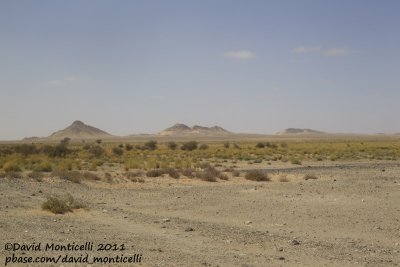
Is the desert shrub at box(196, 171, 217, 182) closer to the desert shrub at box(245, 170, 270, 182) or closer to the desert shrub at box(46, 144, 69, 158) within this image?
the desert shrub at box(245, 170, 270, 182)

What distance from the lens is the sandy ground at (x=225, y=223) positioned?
1130 cm

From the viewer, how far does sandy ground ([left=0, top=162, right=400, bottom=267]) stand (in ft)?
37.1

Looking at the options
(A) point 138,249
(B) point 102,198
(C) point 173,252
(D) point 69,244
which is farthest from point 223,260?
(B) point 102,198

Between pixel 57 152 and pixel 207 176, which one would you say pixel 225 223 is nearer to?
pixel 207 176

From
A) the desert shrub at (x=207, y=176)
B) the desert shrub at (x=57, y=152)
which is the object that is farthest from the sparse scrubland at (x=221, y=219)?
the desert shrub at (x=57, y=152)

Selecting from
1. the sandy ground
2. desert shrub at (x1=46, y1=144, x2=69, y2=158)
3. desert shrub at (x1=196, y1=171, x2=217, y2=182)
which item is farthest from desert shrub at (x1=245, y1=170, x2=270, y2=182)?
desert shrub at (x1=46, y1=144, x2=69, y2=158)

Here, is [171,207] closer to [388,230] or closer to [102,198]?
[102,198]

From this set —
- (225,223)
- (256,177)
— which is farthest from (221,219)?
(256,177)

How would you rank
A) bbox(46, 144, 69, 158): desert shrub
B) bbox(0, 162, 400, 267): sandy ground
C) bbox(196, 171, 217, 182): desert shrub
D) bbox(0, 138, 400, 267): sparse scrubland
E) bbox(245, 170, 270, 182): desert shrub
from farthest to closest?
bbox(46, 144, 69, 158): desert shrub < bbox(196, 171, 217, 182): desert shrub < bbox(245, 170, 270, 182): desert shrub < bbox(0, 138, 400, 267): sparse scrubland < bbox(0, 162, 400, 267): sandy ground

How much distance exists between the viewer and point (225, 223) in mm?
16641

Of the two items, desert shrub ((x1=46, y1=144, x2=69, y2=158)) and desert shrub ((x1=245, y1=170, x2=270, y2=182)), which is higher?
desert shrub ((x1=46, y1=144, x2=69, y2=158))

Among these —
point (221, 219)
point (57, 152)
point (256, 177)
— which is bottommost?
point (221, 219)

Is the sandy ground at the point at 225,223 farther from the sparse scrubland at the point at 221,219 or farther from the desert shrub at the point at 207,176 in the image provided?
the desert shrub at the point at 207,176

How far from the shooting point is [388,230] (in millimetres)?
15016
